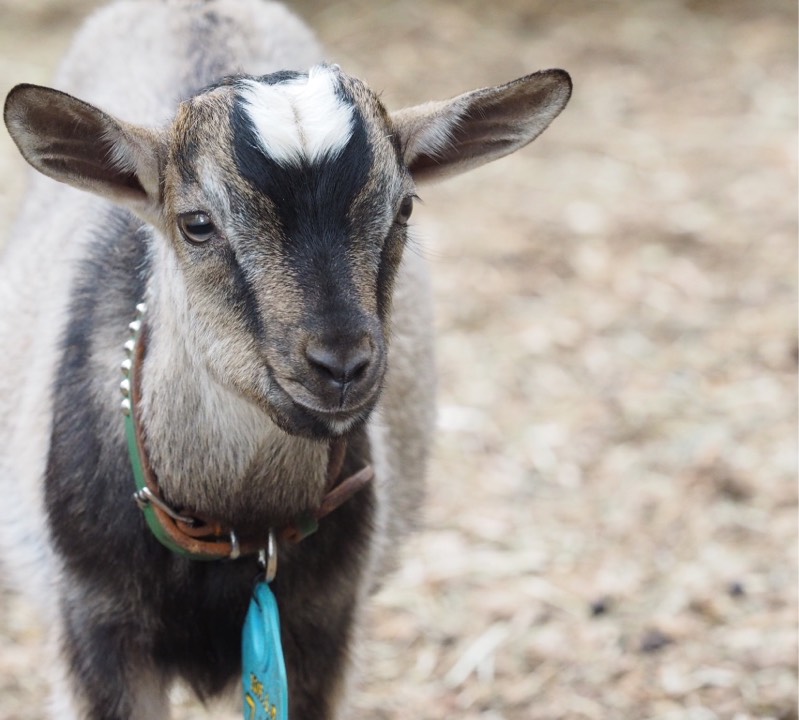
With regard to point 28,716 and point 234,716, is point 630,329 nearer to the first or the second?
point 234,716

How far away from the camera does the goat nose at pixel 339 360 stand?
238cm

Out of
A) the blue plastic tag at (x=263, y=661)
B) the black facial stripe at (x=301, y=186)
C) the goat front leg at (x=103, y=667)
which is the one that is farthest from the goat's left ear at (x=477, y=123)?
the goat front leg at (x=103, y=667)

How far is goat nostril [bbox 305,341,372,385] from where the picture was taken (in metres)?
2.38

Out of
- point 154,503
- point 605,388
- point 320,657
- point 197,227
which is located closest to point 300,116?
point 197,227

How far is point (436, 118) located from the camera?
285 centimetres

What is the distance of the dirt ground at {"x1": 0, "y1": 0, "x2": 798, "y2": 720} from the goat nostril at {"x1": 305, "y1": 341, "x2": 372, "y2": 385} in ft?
2.32

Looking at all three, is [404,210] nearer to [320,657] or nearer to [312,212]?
[312,212]

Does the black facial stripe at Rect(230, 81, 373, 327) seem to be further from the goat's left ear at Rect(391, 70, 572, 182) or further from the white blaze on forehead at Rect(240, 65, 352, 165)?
the goat's left ear at Rect(391, 70, 572, 182)

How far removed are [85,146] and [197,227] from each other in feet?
1.00

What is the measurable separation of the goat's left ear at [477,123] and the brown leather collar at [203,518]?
68 cm

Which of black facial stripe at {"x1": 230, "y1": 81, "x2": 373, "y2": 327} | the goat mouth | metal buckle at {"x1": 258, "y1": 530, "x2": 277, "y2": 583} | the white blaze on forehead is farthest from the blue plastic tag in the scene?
the white blaze on forehead

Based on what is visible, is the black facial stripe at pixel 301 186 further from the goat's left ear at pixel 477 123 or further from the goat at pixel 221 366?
the goat's left ear at pixel 477 123

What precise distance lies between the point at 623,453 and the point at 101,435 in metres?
2.70

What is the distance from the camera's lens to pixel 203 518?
283 centimetres
